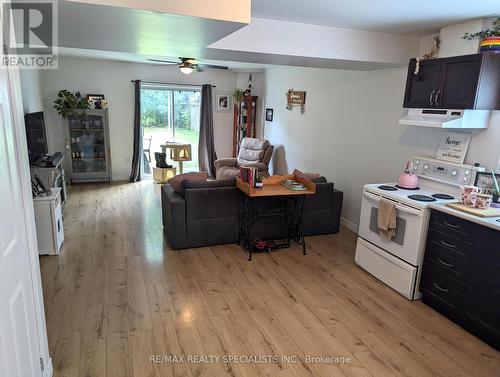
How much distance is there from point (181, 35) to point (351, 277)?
108 inches

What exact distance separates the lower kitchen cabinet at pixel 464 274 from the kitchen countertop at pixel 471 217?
4 centimetres

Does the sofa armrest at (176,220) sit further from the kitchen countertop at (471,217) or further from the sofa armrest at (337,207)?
the kitchen countertop at (471,217)

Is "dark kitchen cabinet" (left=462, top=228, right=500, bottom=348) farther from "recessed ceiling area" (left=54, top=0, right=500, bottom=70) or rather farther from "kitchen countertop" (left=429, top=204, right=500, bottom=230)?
"recessed ceiling area" (left=54, top=0, right=500, bottom=70)

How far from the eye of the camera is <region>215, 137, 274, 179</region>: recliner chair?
6.48m

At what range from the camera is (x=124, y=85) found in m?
7.06

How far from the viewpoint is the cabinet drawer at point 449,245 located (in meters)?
2.65

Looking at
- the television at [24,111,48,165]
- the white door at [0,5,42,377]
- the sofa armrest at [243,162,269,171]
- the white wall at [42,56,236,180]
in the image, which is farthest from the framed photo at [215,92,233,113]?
the white door at [0,5,42,377]

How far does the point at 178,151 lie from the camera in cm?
724

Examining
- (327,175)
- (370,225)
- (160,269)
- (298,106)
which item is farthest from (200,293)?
(298,106)

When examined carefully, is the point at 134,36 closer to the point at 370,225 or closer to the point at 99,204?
the point at 370,225

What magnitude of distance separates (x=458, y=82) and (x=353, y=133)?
1846 millimetres

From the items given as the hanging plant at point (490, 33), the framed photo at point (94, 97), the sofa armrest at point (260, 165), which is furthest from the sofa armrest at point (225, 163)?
the hanging plant at point (490, 33)

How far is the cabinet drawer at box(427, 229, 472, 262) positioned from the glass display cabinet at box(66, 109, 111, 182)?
6.21 metres

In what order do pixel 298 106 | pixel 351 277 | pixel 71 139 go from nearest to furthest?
1. pixel 351 277
2. pixel 298 106
3. pixel 71 139
